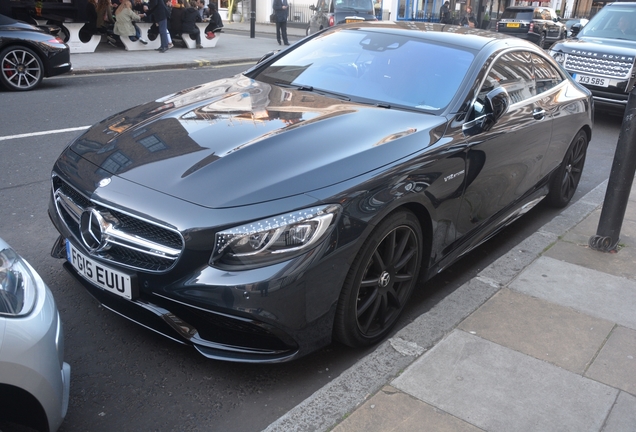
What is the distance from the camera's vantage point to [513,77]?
448cm

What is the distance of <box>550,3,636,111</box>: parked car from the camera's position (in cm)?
958

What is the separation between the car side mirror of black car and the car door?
0.8 inches

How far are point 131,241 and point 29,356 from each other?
0.84 m

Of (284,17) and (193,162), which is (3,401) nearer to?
(193,162)

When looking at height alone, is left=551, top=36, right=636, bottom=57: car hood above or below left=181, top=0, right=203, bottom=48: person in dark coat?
above

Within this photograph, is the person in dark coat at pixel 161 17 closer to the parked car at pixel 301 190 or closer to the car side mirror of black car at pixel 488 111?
the parked car at pixel 301 190

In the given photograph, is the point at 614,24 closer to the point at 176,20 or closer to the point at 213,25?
the point at 213,25

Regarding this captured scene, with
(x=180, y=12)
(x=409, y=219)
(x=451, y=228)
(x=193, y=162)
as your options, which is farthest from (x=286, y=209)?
(x=180, y=12)

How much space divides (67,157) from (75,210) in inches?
16.5

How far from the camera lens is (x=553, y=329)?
3.54m

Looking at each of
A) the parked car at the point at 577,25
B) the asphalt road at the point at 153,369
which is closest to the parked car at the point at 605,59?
the parked car at the point at 577,25

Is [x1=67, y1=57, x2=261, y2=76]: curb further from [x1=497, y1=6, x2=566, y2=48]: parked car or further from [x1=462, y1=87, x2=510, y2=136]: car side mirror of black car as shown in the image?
[x1=497, y1=6, x2=566, y2=48]: parked car

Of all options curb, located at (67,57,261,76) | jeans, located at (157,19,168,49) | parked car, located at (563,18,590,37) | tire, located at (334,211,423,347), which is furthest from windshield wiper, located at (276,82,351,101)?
jeans, located at (157,19,168,49)

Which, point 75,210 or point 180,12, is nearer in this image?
point 75,210
